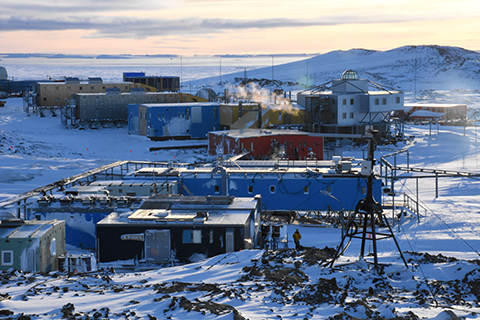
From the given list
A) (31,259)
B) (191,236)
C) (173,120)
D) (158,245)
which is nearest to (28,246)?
(31,259)

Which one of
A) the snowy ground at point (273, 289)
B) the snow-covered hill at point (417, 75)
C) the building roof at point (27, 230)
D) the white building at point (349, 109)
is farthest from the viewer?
the snow-covered hill at point (417, 75)

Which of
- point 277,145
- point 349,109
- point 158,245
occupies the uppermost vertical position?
point 349,109

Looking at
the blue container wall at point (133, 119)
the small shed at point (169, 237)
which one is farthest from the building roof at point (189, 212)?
the blue container wall at point (133, 119)

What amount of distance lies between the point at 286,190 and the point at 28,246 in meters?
16.3

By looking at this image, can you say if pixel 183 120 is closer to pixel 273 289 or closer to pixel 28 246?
pixel 28 246

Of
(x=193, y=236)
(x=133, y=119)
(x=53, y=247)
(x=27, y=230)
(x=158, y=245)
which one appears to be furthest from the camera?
(x=133, y=119)

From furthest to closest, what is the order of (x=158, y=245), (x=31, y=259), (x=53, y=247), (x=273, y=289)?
(x=158, y=245) → (x=53, y=247) → (x=31, y=259) → (x=273, y=289)

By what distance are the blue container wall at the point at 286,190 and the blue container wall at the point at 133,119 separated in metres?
35.4

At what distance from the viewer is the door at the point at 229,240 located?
21.8 m

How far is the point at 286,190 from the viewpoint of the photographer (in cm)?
3244

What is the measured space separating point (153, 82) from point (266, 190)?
75.5m

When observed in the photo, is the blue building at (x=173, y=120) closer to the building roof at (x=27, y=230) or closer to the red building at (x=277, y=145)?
the red building at (x=277, y=145)

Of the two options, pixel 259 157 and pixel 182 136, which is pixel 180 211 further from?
pixel 182 136

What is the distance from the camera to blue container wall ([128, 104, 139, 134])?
66.7 metres
